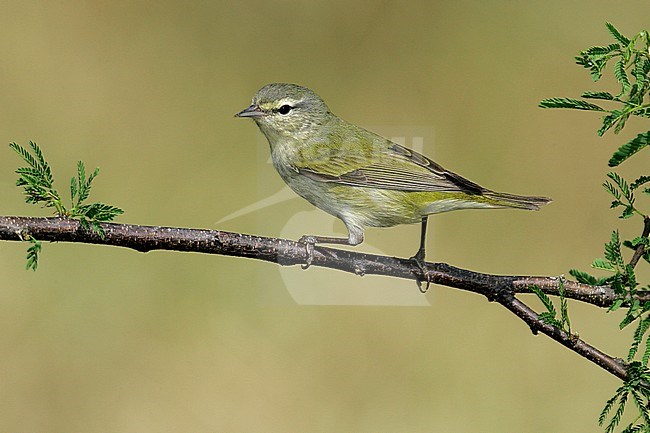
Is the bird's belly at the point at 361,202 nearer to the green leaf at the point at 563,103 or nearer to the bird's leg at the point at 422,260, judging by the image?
the bird's leg at the point at 422,260

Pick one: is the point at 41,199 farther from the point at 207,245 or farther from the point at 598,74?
the point at 598,74

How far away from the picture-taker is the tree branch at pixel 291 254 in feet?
1.65

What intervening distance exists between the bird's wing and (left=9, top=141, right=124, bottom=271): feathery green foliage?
262 mm

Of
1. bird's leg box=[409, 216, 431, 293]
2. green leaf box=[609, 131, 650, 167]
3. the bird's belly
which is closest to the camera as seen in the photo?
green leaf box=[609, 131, 650, 167]

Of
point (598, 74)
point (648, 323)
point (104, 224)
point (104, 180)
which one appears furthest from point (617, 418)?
point (104, 180)

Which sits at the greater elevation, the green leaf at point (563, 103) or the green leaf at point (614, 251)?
the green leaf at point (563, 103)

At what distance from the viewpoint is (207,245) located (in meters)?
0.51

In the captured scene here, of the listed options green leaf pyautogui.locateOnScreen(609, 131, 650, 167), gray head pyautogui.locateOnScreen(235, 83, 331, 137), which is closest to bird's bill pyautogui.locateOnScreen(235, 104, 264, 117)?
gray head pyautogui.locateOnScreen(235, 83, 331, 137)

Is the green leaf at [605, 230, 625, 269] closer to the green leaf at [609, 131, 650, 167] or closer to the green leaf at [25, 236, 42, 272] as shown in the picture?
the green leaf at [609, 131, 650, 167]

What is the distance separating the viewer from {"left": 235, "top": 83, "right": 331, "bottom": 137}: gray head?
631 mm

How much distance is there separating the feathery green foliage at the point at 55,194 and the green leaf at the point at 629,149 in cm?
30

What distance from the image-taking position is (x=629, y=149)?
35cm

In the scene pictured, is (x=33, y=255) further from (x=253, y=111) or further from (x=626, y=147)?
(x=626, y=147)

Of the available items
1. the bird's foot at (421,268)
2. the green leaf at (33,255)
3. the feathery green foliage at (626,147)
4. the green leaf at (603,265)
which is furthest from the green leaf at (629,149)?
the green leaf at (33,255)
